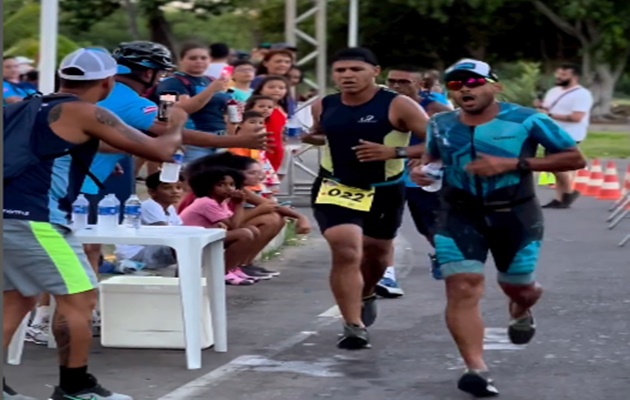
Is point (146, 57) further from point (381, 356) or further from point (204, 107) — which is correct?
point (204, 107)

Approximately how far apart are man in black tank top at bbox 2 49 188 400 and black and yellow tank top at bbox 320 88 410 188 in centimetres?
214

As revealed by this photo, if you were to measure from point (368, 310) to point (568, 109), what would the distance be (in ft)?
34.4

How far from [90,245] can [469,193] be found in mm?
2573

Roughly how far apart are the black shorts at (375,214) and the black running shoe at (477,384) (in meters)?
1.80

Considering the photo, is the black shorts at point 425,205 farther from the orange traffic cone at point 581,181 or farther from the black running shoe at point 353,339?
the orange traffic cone at point 581,181

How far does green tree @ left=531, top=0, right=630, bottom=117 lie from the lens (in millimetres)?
46406

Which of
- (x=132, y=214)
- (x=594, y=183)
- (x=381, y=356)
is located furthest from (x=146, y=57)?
(x=594, y=183)

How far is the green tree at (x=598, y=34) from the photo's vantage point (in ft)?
152

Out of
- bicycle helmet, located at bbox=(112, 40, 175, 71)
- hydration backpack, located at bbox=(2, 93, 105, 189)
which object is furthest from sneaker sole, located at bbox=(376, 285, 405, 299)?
hydration backpack, located at bbox=(2, 93, 105, 189)

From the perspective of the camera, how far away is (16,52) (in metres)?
31.5

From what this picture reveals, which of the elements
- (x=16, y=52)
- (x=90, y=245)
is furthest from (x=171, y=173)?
(x=16, y=52)

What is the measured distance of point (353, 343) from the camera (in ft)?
29.1

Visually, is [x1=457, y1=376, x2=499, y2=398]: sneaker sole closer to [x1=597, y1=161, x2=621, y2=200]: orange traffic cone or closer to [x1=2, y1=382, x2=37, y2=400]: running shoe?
[x1=2, y1=382, x2=37, y2=400]: running shoe

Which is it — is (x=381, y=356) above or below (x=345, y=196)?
below
